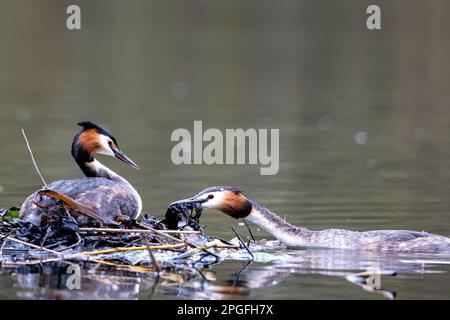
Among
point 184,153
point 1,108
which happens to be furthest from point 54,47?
point 184,153

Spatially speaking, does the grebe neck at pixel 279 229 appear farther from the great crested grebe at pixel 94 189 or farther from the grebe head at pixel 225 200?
the great crested grebe at pixel 94 189

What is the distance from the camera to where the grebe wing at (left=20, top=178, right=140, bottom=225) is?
387 inches

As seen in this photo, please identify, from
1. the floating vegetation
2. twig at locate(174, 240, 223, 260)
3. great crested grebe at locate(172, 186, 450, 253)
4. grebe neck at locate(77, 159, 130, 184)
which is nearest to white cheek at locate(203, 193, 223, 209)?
great crested grebe at locate(172, 186, 450, 253)

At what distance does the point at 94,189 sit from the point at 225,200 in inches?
52.3

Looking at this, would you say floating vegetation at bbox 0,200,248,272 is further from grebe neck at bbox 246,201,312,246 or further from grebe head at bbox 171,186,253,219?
grebe neck at bbox 246,201,312,246

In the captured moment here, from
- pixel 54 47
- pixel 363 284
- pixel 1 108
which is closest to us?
pixel 363 284

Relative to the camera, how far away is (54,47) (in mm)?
38719

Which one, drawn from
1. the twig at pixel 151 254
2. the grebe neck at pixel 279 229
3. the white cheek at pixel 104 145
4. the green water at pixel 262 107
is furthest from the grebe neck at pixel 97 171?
the twig at pixel 151 254

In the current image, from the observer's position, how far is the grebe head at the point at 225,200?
10602 mm
